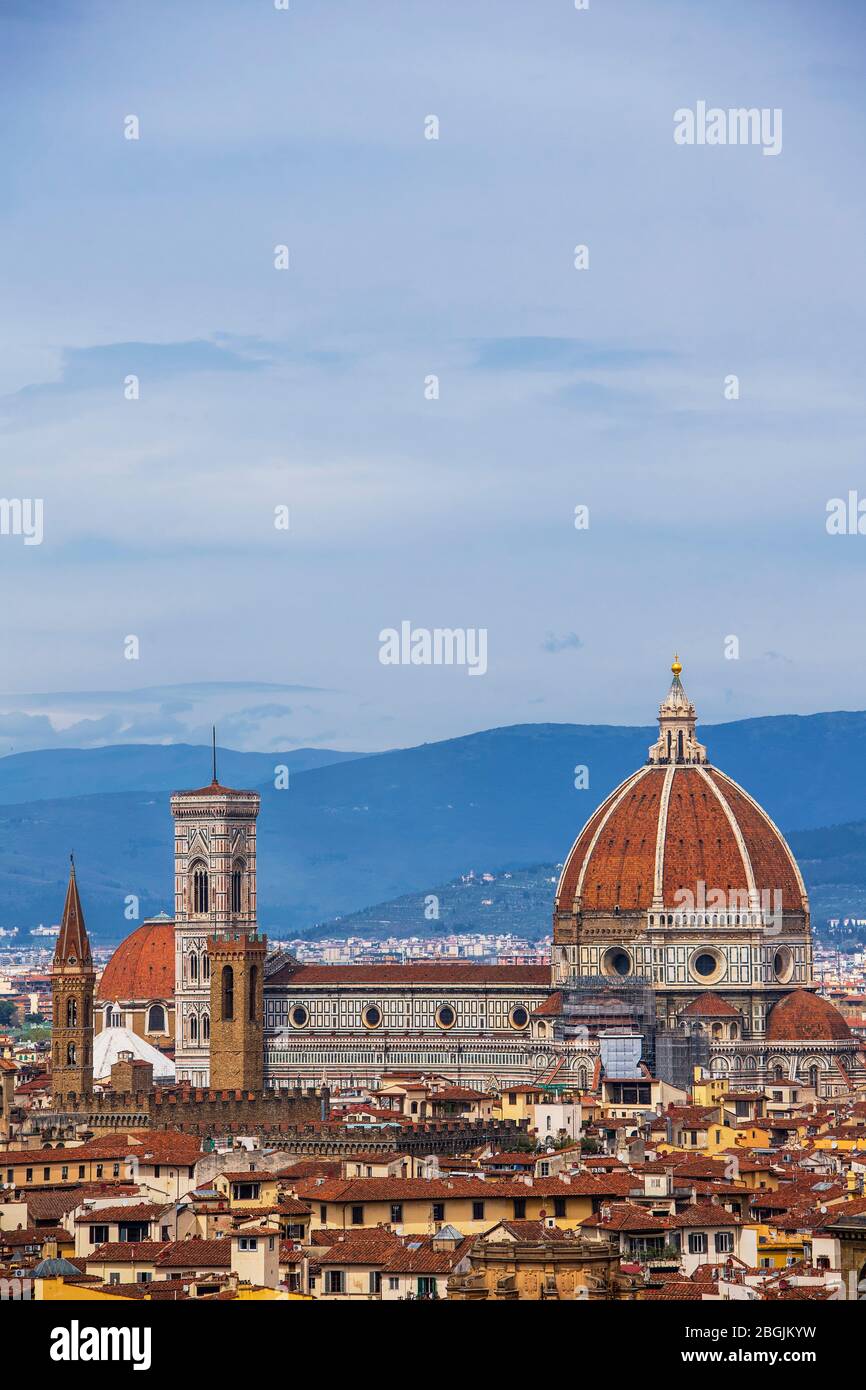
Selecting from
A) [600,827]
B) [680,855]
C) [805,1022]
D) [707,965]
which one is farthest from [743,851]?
[805,1022]

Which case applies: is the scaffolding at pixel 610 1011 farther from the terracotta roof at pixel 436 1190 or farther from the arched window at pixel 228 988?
the terracotta roof at pixel 436 1190

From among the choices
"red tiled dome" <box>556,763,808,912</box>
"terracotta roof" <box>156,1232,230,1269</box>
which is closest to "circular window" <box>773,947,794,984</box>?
"red tiled dome" <box>556,763,808,912</box>

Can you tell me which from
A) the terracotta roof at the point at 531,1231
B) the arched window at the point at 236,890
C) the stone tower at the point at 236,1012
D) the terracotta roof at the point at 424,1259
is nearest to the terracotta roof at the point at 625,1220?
the terracotta roof at the point at 531,1231

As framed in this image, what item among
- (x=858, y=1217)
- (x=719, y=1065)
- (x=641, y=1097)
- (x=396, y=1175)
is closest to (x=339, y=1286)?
(x=858, y=1217)
